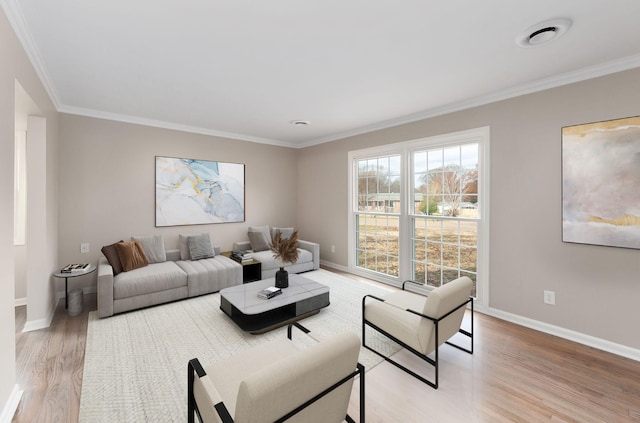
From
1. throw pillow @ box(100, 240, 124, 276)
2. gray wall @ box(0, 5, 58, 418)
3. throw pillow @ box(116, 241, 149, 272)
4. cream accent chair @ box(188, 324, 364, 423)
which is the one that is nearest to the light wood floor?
gray wall @ box(0, 5, 58, 418)

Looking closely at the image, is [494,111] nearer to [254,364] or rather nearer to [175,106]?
[254,364]

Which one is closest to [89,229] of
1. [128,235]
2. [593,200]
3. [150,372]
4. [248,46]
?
[128,235]

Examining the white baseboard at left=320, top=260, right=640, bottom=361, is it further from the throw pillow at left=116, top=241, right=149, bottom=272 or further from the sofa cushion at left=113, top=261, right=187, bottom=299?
the throw pillow at left=116, top=241, right=149, bottom=272

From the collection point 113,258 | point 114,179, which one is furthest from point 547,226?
point 114,179

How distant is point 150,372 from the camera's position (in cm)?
226

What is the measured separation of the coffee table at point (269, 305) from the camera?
9.56 feet

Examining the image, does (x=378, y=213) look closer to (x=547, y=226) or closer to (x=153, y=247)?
(x=547, y=226)

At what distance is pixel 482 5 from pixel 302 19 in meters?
1.18

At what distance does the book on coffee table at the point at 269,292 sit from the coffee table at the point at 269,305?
0.04 meters

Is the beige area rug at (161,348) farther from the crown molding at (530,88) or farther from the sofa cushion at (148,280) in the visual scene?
the crown molding at (530,88)

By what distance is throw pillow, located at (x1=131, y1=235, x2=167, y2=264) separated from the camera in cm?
404

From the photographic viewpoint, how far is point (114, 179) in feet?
13.5

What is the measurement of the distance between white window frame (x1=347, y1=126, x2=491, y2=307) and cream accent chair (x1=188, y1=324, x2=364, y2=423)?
2.71 metres

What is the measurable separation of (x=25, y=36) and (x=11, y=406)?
2.62 m
